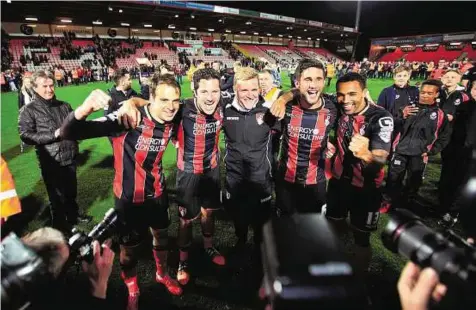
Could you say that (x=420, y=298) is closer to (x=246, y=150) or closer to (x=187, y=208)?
(x=246, y=150)

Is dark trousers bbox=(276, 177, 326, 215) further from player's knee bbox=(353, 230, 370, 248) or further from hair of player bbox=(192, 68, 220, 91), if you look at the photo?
hair of player bbox=(192, 68, 220, 91)

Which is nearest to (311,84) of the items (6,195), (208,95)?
(208,95)

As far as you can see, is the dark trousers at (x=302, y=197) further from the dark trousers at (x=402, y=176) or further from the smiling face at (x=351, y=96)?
the dark trousers at (x=402, y=176)

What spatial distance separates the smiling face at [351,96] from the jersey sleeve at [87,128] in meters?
2.22

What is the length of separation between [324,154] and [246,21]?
136 feet

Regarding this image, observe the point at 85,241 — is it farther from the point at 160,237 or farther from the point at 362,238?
the point at 362,238

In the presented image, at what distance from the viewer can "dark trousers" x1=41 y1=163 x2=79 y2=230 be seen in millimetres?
4020

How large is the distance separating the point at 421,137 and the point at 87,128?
15.7 feet

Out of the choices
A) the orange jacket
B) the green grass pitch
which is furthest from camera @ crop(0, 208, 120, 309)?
the green grass pitch

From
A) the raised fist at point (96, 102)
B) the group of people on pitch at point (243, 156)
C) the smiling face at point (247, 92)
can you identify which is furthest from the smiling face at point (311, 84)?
the raised fist at point (96, 102)

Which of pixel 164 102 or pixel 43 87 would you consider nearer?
pixel 164 102

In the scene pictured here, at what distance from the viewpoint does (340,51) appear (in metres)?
62.5

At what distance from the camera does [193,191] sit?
331 centimetres

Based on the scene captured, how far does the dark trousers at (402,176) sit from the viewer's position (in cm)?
477
